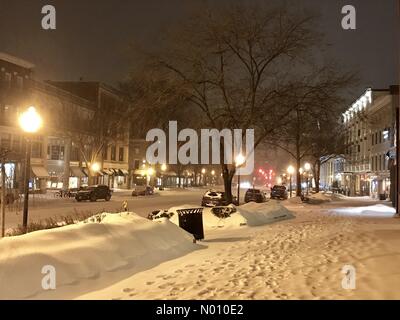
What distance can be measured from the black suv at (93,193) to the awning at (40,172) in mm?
10937

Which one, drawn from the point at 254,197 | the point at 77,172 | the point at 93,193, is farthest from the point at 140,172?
the point at 254,197

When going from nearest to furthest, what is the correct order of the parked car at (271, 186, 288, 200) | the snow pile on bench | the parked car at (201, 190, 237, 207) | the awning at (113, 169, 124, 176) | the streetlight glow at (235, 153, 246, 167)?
the snow pile on bench
the streetlight glow at (235, 153, 246, 167)
the parked car at (201, 190, 237, 207)
the parked car at (271, 186, 288, 200)
the awning at (113, 169, 124, 176)

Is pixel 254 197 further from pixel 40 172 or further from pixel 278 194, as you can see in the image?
pixel 40 172

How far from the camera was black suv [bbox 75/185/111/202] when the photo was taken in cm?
4296

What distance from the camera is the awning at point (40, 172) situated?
52606mm

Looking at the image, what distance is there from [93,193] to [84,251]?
3533cm

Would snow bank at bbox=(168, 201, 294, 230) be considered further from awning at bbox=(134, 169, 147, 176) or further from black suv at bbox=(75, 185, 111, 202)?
awning at bbox=(134, 169, 147, 176)

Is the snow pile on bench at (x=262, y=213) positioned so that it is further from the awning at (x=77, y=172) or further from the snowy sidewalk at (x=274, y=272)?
the awning at (x=77, y=172)

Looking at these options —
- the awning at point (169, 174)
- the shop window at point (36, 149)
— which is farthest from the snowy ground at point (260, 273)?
the awning at point (169, 174)

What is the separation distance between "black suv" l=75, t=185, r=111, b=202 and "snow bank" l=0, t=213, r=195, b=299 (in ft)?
102

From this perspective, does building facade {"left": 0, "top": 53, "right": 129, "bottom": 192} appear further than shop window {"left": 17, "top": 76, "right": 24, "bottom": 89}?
No

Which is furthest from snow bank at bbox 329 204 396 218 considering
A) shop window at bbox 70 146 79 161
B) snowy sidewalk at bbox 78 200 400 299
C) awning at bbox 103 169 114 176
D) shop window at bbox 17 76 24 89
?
awning at bbox 103 169 114 176
